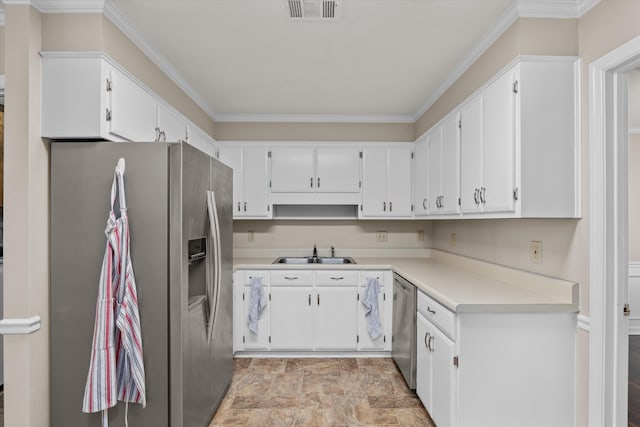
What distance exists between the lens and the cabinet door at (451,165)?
2.70 m

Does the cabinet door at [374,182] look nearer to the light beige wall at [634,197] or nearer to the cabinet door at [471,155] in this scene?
the cabinet door at [471,155]

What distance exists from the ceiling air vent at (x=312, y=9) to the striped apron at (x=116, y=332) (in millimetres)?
1275

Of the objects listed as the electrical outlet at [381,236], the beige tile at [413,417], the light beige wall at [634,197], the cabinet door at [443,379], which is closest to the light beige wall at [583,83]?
the cabinet door at [443,379]

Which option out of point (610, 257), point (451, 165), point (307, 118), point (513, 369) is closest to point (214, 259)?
point (513, 369)

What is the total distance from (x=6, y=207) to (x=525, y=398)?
9.21ft

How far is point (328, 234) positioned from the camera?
13.8 feet

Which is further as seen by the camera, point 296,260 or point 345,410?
point 296,260

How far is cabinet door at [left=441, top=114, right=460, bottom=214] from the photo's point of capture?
2.70 metres

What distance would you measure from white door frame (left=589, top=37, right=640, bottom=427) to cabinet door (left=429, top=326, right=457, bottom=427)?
0.65 meters

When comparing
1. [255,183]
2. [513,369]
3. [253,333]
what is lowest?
[253,333]

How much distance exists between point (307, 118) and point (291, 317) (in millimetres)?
2100

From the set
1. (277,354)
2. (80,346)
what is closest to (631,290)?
(277,354)

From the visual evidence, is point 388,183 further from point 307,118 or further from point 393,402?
point 393,402

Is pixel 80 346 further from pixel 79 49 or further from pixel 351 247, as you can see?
pixel 351 247
